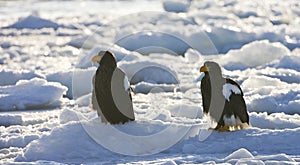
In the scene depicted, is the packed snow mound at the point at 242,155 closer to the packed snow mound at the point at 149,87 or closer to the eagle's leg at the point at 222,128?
the eagle's leg at the point at 222,128

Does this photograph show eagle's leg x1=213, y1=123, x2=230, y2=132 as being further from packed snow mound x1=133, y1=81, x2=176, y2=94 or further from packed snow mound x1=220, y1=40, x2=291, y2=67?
packed snow mound x1=220, y1=40, x2=291, y2=67

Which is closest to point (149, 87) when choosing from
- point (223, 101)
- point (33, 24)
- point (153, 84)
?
point (153, 84)

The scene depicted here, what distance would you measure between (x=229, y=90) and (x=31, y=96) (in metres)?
3.13

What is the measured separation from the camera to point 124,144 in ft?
18.2

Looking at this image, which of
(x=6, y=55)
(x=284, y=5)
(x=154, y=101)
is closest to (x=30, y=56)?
(x=6, y=55)

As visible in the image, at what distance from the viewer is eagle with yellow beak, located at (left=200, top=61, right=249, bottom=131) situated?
5.90m

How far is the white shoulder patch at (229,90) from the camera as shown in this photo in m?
5.91

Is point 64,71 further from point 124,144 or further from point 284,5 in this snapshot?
point 284,5

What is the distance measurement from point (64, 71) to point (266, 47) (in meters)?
3.35

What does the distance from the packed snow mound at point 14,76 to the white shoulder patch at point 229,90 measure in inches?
173

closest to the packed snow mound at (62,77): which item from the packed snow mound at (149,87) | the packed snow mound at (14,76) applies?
the packed snow mound at (14,76)

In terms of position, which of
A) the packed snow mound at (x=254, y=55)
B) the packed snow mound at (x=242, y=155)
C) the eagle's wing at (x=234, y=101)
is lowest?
the packed snow mound at (x=242, y=155)

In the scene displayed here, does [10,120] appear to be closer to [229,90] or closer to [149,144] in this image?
[149,144]

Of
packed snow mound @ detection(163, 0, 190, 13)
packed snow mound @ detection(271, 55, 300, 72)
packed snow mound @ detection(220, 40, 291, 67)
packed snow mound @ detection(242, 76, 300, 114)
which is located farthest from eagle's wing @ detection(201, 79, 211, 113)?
packed snow mound @ detection(163, 0, 190, 13)
